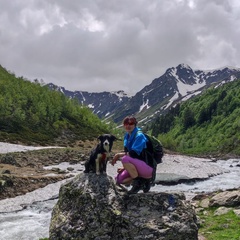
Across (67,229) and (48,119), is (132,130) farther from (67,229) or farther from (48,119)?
(48,119)

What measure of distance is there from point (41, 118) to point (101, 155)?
12075 centimetres

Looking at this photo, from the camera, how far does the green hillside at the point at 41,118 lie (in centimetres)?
9925

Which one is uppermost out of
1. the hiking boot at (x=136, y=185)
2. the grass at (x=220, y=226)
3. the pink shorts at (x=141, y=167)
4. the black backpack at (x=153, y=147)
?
the black backpack at (x=153, y=147)

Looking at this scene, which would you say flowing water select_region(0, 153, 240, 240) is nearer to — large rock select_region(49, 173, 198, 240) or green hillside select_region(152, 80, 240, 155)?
large rock select_region(49, 173, 198, 240)

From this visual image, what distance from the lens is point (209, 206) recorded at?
20.2 metres

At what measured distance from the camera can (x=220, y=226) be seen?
15023 mm

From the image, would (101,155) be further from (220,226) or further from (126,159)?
(220,226)

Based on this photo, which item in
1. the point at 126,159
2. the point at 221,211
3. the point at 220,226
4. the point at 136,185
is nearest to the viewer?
the point at 126,159

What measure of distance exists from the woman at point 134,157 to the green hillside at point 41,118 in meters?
77.2

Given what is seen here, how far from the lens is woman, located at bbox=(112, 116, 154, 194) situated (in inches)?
416

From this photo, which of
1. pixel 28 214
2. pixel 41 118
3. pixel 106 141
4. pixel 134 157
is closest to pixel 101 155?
pixel 106 141

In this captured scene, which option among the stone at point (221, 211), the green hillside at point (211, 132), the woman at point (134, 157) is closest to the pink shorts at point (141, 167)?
the woman at point (134, 157)

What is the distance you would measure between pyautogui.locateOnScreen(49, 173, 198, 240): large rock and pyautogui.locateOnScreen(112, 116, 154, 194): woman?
0.62 m

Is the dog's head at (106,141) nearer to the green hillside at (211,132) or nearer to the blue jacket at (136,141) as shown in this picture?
the blue jacket at (136,141)
